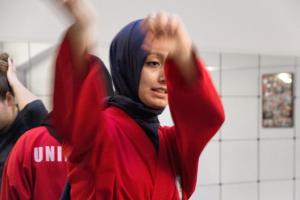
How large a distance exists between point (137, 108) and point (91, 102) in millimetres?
106

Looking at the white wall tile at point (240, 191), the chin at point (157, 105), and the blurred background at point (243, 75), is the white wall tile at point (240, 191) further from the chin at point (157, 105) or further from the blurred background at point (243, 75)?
the chin at point (157, 105)

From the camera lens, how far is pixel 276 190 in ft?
4.73

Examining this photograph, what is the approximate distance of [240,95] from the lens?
1.37 m

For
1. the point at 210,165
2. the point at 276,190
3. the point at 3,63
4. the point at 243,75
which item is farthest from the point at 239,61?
the point at 3,63

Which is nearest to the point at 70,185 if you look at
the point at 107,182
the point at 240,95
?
the point at 107,182

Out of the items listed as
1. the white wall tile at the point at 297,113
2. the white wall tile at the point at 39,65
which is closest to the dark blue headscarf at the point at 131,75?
the white wall tile at the point at 39,65

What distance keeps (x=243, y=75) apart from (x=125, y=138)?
1.00 meters

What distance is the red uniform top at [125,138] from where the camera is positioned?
376 mm

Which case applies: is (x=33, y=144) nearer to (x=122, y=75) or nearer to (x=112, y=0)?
(x=122, y=75)

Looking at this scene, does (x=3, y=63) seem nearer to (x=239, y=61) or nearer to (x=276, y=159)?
(x=239, y=61)

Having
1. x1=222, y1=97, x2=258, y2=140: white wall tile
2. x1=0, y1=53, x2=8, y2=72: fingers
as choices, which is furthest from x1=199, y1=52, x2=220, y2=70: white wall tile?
x1=0, y1=53, x2=8, y2=72: fingers

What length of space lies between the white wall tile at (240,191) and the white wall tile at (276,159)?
0.06m

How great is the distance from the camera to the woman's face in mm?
470

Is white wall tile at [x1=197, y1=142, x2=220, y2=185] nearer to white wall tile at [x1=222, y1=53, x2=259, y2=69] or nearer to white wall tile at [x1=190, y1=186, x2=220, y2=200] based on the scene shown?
white wall tile at [x1=190, y1=186, x2=220, y2=200]
